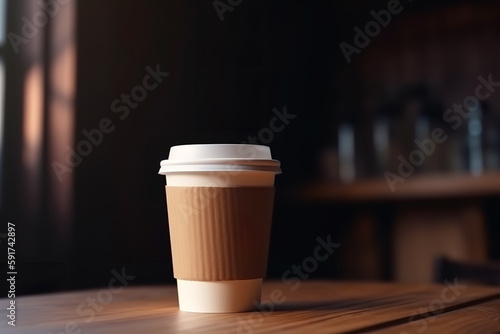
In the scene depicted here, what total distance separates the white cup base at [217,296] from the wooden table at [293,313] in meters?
0.02

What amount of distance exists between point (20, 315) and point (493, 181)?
165 centimetres

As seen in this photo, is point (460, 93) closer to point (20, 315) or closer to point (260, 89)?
point (260, 89)

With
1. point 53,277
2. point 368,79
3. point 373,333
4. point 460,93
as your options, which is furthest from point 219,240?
point 368,79

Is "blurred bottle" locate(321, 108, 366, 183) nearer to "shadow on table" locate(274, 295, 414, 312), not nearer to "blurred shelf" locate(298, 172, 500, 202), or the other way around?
"blurred shelf" locate(298, 172, 500, 202)

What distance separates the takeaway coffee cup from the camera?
75 cm

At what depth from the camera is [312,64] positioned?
279 centimetres

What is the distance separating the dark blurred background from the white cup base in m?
1.04

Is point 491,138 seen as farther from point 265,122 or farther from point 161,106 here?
point 161,106
